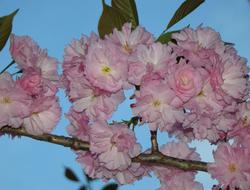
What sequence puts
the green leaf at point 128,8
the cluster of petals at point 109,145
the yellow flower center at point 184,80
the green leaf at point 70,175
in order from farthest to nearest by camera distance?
the green leaf at point 70,175 → the green leaf at point 128,8 → the cluster of petals at point 109,145 → the yellow flower center at point 184,80

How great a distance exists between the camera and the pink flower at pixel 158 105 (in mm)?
1166

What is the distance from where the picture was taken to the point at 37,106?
123cm

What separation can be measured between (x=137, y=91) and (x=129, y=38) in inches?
6.1

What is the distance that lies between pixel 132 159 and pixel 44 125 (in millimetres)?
253

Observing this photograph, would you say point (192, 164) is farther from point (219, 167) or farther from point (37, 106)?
point (37, 106)

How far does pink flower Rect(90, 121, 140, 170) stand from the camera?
4.05ft

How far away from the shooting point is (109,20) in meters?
1.33

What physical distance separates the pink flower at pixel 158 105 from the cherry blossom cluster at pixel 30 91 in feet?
0.80

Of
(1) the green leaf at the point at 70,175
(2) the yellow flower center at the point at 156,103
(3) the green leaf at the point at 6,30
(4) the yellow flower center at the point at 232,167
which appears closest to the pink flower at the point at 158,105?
(2) the yellow flower center at the point at 156,103

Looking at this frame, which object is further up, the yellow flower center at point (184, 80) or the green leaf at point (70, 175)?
the green leaf at point (70, 175)

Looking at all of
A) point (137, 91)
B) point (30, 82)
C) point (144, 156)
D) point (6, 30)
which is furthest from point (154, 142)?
point (6, 30)

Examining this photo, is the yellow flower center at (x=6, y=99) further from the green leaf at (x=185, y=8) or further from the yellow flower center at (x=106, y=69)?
the green leaf at (x=185, y=8)

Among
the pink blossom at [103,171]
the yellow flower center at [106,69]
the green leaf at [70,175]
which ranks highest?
the green leaf at [70,175]

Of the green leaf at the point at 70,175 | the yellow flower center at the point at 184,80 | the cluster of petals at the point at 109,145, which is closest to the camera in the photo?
the yellow flower center at the point at 184,80
